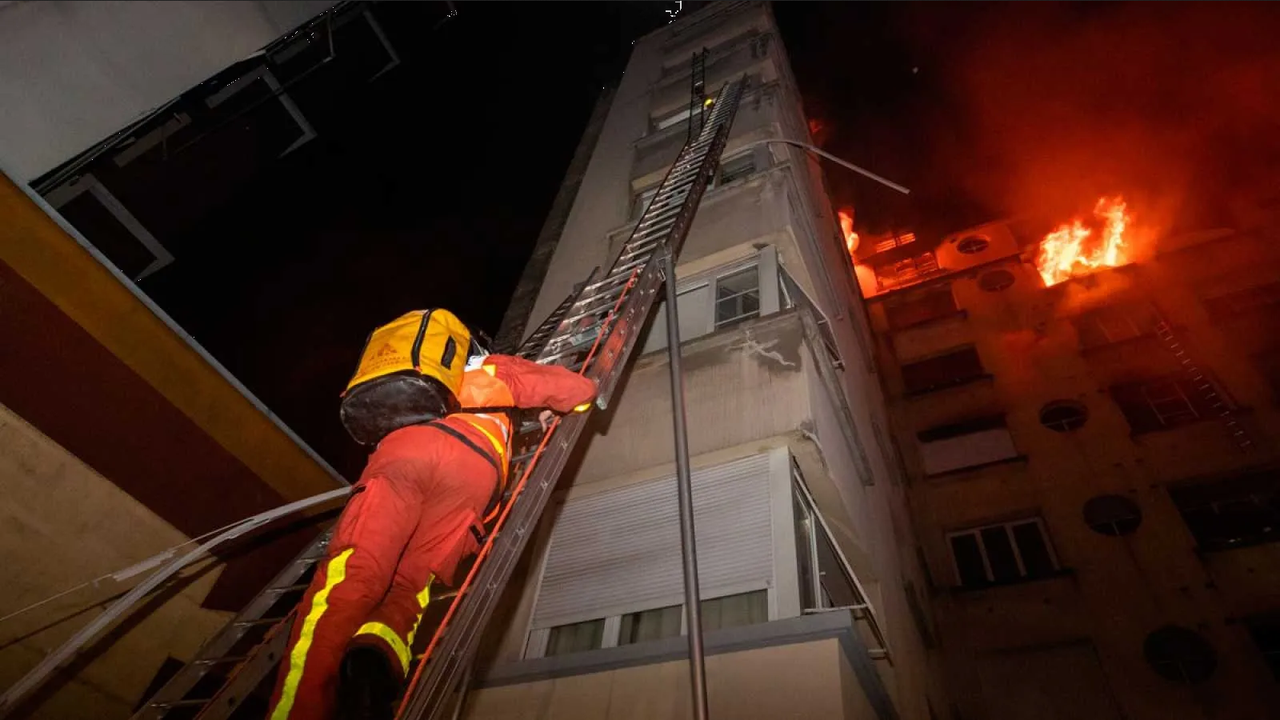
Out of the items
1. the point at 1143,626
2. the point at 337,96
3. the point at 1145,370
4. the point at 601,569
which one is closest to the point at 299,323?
the point at 337,96

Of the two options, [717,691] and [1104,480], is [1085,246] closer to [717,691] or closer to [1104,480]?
[1104,480]

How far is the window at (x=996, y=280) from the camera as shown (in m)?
20.4

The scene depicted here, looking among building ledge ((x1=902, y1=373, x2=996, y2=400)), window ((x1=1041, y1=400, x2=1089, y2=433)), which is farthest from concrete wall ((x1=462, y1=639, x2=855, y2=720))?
building ledge ((x1=902, y1=373, x2=996, y2=400))

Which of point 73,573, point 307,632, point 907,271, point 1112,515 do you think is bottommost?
point 307,632

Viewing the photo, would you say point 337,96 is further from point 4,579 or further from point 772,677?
point 772,677

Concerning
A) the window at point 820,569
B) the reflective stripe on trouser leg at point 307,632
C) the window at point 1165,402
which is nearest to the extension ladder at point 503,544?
the reflective stripe on trouser leg at point 307,632

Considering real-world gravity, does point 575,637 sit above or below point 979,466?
below

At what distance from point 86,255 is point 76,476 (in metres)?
1.69

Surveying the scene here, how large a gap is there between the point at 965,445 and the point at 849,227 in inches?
496

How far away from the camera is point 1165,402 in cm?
1575

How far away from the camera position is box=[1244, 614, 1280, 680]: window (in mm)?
11557

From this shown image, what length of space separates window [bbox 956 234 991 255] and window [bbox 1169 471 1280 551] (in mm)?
10731

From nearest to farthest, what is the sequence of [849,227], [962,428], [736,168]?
[736,168], [962,428], [849,227]

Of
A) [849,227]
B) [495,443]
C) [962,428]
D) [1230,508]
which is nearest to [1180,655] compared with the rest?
[1230,508]
